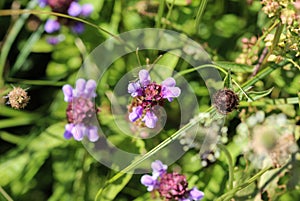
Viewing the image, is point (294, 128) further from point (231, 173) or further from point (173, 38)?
point (173, 38)

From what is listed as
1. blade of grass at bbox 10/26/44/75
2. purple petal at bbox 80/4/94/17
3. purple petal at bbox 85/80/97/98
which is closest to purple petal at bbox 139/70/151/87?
purple petal at bbox 85/80/97/98

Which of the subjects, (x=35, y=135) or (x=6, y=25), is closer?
(x=35, y=135)

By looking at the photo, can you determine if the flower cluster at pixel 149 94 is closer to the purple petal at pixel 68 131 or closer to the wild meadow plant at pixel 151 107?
the wild meadow plant at pixel 151 107

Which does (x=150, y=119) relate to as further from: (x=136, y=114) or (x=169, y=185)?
(x=169, y=185)

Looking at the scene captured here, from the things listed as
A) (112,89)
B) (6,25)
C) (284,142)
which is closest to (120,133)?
(112,89)

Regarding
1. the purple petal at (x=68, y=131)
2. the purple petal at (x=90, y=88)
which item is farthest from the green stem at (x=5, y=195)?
the purple petal at (x=90, y=88)

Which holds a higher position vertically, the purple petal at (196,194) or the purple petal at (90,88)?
the purple petal at (90,88)

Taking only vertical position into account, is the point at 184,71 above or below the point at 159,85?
above
